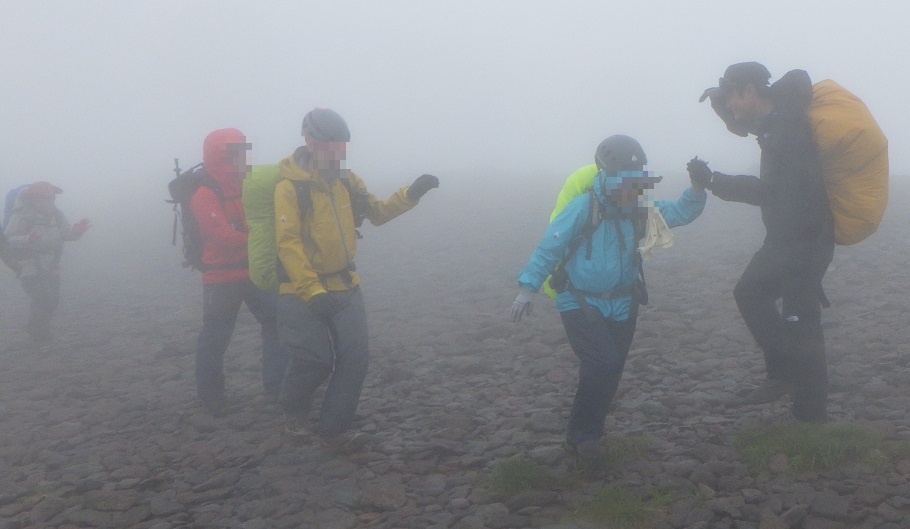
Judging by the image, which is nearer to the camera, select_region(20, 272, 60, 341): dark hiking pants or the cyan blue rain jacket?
the cyan blue rain jacket

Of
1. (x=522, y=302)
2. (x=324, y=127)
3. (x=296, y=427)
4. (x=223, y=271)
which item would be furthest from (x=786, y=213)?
(x=223, y=271)

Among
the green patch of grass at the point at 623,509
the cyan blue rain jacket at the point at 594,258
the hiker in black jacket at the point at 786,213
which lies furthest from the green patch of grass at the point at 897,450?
the cyan blue rain jacket at the point at 594,258

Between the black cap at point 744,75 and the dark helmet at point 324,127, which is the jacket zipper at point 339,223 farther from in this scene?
the black cap at point 744,75

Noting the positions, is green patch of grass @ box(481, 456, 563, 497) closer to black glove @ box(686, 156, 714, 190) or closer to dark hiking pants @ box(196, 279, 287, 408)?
black glove @ box(686, 156, 714, 190)

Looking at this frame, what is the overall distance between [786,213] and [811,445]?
1.63 meters

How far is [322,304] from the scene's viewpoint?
6305 millimetres

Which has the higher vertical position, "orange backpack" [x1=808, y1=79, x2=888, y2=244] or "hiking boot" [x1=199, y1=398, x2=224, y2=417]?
"orange backpack" [x1=808, y1=79, x2=888, y2=244]

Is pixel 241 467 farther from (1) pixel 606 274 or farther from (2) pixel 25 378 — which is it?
Answer: (2) pixel 25 378

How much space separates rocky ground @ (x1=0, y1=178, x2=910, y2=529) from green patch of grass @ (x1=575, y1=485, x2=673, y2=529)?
9cm

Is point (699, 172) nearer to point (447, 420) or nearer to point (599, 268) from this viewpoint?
point (599, 268)

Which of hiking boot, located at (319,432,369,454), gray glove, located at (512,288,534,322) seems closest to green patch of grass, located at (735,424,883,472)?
gray glove, located at (512,288,534,322)

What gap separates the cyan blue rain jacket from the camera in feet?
19.3

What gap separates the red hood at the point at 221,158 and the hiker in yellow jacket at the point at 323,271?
122cm

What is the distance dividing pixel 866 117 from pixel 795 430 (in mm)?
2242
